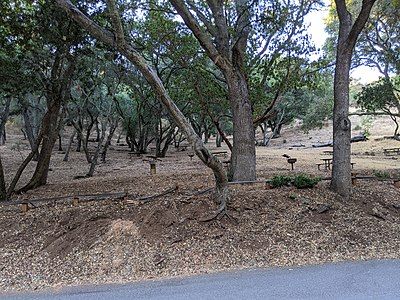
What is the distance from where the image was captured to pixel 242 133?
801 cm

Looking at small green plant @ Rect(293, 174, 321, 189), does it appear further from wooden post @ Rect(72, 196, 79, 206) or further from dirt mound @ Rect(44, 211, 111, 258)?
wooden post @ Rect(72, 196, 79, 206)

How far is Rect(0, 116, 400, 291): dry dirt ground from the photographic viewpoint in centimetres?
490

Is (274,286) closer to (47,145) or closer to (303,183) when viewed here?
(303,183)

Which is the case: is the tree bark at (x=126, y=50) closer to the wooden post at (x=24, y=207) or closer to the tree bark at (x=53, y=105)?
the wooden post at (x=24, y=207)

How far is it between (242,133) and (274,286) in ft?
14.4

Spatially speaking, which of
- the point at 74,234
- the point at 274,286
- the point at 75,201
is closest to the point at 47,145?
the point at 75,201

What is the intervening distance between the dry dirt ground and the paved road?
287 mm

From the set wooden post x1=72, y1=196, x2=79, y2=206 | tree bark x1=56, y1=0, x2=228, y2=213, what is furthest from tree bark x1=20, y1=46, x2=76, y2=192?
tree bark x1=56, y1=0, x2=228, y2=213

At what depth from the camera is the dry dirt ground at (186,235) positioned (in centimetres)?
490

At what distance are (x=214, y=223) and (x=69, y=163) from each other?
1387 centimetres

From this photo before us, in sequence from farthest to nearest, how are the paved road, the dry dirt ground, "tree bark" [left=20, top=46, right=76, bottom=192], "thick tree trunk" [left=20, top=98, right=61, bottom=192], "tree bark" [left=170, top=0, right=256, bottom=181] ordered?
"thick tree trunk" [left=20, top=98, right=61, bottom=192] < "tree bark" [left=20, top=46, right=76, bottom=192] < "tree bark" [left=170, top=0, right=256, bottom=181] < the dry dirt ground < the paved road

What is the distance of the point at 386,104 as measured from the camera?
12156mm

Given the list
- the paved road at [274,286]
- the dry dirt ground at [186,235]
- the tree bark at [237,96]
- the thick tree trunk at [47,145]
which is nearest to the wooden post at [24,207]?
the dry dirt ground at [186,235]

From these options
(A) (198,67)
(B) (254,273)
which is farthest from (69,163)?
(B) (254,273)
